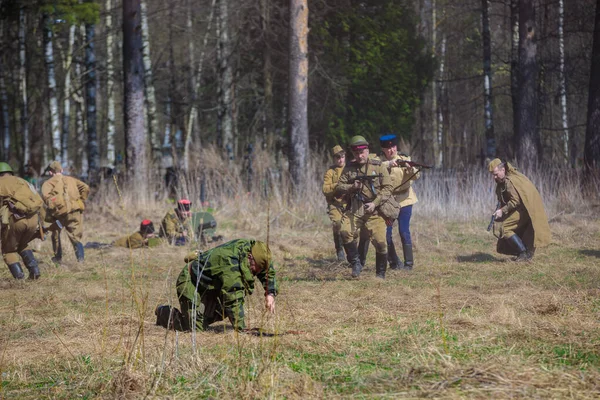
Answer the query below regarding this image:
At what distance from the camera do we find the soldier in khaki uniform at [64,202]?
40.1 feet

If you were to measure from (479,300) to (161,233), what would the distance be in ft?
24.5

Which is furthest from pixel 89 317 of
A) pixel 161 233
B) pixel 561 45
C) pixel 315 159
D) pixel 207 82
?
pixel 207 82

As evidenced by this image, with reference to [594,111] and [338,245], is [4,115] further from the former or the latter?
[338,245]

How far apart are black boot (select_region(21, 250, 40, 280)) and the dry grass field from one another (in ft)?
0.35

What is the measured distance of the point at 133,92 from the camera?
19.2 m

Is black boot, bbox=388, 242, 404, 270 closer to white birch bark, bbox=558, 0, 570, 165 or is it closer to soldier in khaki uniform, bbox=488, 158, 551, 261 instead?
soldier in khaki uniform, bbox=488, 158, 551, 261

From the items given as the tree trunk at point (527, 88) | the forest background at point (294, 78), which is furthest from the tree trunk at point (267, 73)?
the tree trunk at point (527, 88)

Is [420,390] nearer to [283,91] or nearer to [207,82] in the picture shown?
[283,91]

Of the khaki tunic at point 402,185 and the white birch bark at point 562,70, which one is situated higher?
the white birch bark at point 562,70

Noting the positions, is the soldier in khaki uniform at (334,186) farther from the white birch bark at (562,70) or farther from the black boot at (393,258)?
the white birch bark at (562,70)

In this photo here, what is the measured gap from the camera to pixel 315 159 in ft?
63.3

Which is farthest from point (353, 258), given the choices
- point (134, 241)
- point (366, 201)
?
point (134, 241)

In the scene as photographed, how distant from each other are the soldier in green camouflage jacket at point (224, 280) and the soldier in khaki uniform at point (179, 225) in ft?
22.1

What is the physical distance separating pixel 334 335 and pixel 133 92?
13814mm
